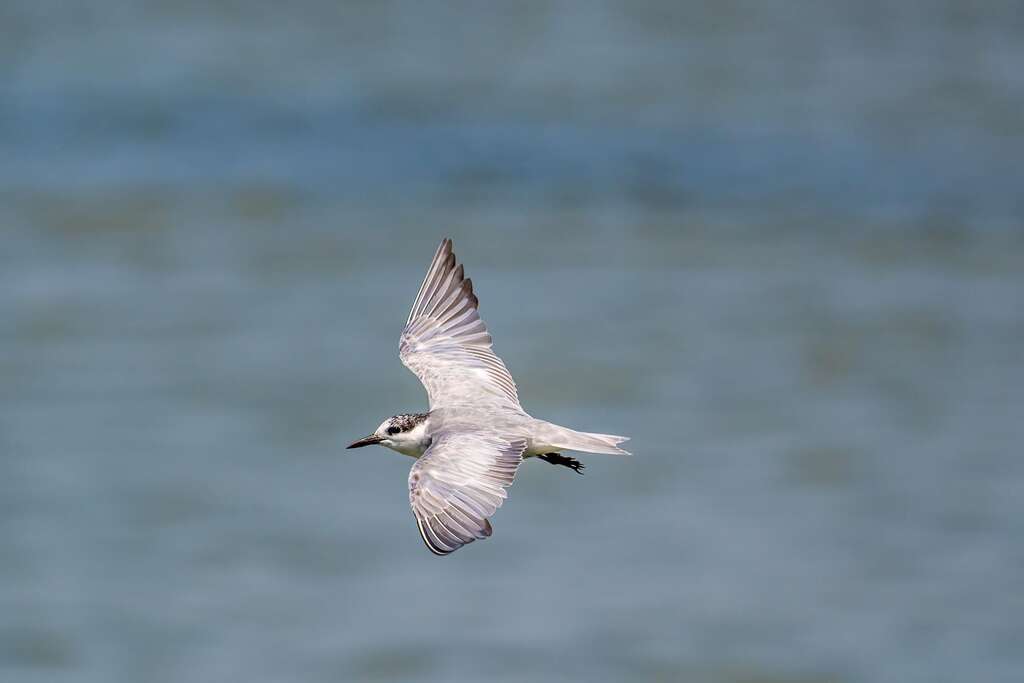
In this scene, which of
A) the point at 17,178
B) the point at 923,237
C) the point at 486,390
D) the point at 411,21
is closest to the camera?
the point at 486,390

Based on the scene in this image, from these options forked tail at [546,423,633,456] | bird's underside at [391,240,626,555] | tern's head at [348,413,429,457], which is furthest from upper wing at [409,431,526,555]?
tern's head at [348,413,429,457]

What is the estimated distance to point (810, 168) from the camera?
2983 cm

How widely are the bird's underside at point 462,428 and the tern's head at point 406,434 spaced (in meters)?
0.06

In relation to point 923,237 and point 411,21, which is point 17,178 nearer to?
point 411,21

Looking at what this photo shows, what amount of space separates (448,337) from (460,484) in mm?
2414

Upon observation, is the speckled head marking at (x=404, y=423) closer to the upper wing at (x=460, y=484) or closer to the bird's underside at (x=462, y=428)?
the bird's underside at (x=462, y=428)

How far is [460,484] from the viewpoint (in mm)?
7965

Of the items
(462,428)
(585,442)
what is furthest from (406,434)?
(585,442)

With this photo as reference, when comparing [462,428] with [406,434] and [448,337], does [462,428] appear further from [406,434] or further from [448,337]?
[448,337]

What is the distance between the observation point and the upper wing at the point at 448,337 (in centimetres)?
1002

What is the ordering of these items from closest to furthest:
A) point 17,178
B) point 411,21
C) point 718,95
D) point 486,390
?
point 486,390
point 17,178
point 718,95
point 411,21

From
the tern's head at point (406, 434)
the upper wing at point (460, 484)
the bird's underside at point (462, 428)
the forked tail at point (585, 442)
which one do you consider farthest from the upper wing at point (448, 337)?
the upper wing at point (460, 484)

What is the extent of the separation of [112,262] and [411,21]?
1071 centimetres

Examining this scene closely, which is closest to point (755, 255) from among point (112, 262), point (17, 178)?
point (112, 262)
